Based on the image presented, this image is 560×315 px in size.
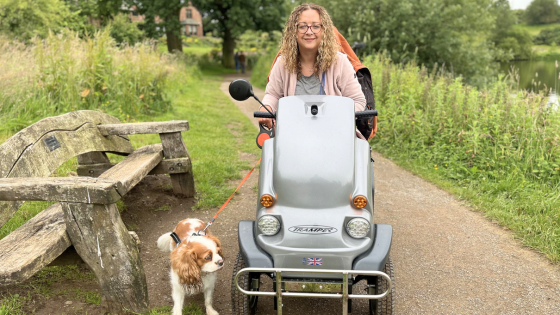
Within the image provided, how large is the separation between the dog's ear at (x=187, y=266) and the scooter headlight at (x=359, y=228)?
997 mm

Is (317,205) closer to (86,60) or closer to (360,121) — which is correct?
(360,121)

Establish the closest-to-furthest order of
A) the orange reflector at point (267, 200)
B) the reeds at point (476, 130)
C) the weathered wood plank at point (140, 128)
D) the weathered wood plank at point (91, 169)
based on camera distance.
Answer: the orange reflector at point (267, 200) → the weathered wood plank at point (140, 128) → the weathered wood plank at point (91, 169) → the reeds at point (476, 130)

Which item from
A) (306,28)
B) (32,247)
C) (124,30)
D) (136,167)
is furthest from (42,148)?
(124,30)

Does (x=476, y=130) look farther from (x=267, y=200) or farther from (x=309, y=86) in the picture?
(x=267, y=200)

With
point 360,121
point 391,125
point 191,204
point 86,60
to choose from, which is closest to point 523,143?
point 391,125

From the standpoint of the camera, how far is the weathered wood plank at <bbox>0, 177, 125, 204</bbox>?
2.56 metres

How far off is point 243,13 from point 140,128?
89.1 feet

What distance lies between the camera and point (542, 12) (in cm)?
6209

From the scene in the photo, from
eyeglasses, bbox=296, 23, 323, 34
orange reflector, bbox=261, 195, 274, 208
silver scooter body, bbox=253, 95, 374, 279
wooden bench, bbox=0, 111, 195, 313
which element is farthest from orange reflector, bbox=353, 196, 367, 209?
eyeglasses, bbox=296, 23, 323, 34

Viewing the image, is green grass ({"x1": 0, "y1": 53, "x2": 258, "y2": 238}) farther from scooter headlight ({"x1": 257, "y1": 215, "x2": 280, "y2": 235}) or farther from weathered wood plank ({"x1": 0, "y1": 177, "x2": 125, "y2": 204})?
scooter headlight ({"x1": 257, "y1": 215, "x2": 280, "y2": 235})

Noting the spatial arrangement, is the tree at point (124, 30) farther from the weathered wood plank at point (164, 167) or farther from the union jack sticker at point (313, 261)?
the union jack sticker at point (313, 261)

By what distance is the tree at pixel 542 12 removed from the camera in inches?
2420

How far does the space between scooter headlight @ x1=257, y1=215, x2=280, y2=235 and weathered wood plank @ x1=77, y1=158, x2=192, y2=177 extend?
2.44 metres

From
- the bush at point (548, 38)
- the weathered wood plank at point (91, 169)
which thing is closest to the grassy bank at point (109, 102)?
the weathered wood plank at point (91, 169)
